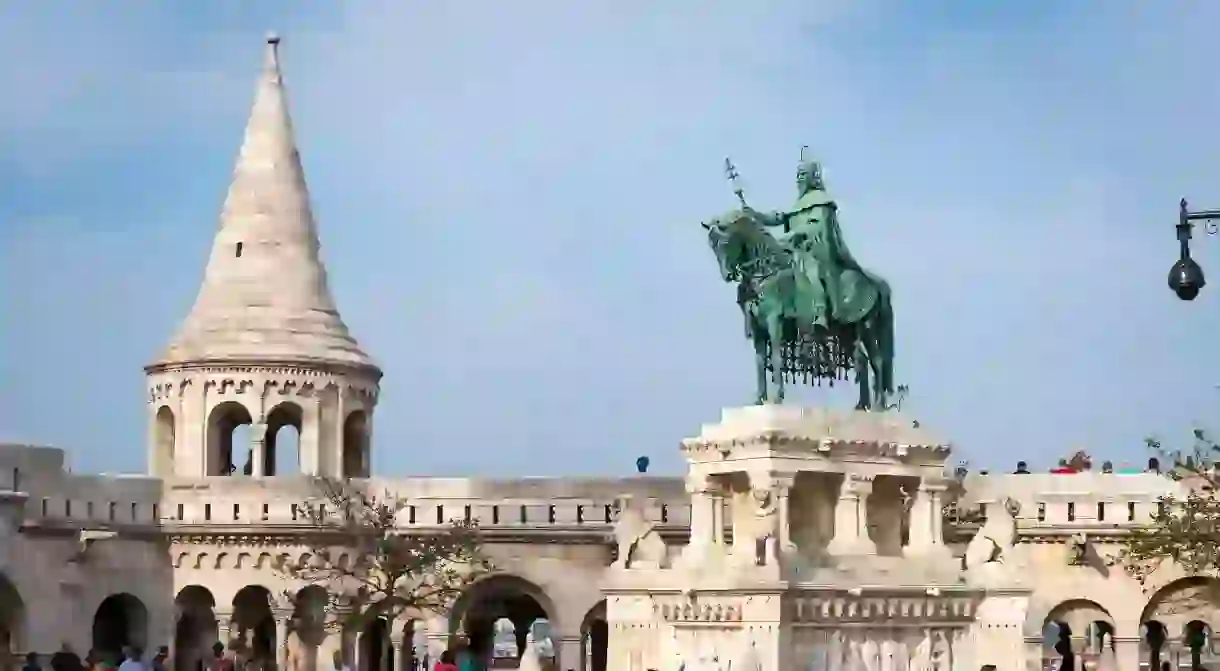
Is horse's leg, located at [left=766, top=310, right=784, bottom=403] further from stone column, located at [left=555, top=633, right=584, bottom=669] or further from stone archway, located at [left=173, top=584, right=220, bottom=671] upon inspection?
stone archway, located at [left=173, top=584, right=220, bottom=671]

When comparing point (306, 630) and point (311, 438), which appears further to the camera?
point (311, 438)

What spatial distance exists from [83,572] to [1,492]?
3.11 m

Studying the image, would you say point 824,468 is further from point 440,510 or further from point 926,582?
point 440,510

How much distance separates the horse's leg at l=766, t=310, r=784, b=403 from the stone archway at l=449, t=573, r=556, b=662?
13767 millimetres

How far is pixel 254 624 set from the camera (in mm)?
42344

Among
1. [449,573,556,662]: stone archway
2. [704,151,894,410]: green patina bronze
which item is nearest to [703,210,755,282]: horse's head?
[704,151,894,410]: green patina bronze

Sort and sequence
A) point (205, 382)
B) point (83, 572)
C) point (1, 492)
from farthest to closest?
1. point (205, 382)
2. point (83, 572)
3. point (1, 492)

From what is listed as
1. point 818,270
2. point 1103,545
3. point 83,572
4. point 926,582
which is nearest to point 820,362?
point 818,270

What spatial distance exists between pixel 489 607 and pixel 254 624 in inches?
173

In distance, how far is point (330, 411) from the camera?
4250 cm

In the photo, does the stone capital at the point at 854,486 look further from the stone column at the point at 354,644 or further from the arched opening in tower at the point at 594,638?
the stone column at the point at 354,644

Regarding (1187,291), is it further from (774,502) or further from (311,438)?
(311,438)

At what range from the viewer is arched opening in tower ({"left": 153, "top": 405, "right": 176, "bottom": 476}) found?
1689 inches

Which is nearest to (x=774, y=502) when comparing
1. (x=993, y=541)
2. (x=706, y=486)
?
(x=706, y=486)
